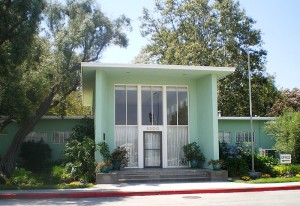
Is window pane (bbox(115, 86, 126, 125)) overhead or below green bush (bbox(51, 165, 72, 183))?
overhead

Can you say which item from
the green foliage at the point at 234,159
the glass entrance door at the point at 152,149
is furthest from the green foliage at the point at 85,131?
the green foliage at the point at 234,159

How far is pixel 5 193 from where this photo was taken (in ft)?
42.2

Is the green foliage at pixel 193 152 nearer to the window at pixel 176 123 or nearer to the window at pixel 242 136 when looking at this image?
the window at pixel 176 123

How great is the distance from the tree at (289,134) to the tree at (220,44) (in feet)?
38.8

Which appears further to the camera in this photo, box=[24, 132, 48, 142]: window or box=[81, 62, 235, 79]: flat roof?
box=[24, 132, 48, 142]: window

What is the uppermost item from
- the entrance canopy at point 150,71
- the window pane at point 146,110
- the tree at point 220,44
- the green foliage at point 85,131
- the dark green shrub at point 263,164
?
the tree at point 220,44

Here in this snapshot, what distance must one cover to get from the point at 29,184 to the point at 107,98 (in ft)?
19.8

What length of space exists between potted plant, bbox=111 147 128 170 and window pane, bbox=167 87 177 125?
3.14 metres

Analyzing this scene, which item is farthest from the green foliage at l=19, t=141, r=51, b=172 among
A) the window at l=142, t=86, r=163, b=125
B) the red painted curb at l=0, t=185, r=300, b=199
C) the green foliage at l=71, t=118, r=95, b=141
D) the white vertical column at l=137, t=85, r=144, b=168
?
the red painted curb at l=0, t=185, r=300, b=199

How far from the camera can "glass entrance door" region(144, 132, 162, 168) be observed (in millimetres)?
19406

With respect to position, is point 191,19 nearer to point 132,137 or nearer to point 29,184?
point 132,137

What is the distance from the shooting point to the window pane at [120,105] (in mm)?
19438

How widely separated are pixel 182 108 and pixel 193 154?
258 cm

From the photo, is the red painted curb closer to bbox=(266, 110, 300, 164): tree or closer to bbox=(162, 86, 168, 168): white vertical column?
bbox=(162, 86, 168, 168): white vertical column
